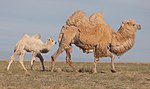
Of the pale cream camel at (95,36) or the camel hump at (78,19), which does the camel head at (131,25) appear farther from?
the camel hump at (78,19)

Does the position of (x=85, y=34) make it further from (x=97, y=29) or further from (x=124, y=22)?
(x=124, y=22)

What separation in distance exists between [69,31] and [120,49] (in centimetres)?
246

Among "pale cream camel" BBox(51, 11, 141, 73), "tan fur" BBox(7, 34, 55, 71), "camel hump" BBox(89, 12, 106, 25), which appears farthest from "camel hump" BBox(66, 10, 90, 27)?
"tan fur" BBox(7, 34, 55, 71)

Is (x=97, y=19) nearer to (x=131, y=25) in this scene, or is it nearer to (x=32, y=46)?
(x=131, y=25)

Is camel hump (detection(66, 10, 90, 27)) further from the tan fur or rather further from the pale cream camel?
the tan fur

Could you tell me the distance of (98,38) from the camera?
675 inches

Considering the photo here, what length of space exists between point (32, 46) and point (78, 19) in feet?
8.26

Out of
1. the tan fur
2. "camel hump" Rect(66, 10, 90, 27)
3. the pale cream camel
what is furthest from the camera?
the tan fur

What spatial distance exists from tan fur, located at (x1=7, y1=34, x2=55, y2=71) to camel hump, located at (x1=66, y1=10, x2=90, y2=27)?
1.74 meters

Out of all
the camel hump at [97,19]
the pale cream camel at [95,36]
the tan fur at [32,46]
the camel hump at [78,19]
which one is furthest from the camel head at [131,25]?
the tan fur at [32,46]

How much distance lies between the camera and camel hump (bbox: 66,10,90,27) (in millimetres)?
17484

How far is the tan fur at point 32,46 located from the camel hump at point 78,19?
1.74m

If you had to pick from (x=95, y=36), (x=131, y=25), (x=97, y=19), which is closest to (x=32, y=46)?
(x=95, y=36)

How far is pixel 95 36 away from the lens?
17.2 m
